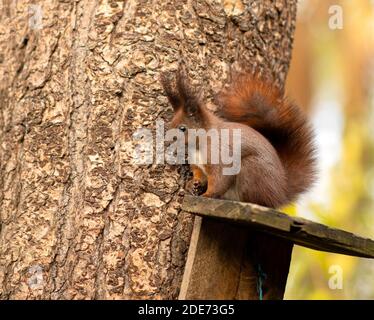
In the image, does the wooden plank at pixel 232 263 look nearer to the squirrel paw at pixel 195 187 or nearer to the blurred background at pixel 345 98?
the squirrel paw at pixel 195 187

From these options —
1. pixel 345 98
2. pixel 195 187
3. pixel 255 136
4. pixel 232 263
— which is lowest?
pixel 232 263

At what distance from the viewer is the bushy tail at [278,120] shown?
2.06 meters

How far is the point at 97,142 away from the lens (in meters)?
2.04

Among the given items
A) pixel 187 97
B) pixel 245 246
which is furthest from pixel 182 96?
pixel 245 246

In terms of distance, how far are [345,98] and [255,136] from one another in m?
3.61

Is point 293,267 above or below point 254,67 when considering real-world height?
below

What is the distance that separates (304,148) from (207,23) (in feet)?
1.53

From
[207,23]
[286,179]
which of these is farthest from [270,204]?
[207,23]

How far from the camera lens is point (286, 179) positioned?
2045 mm

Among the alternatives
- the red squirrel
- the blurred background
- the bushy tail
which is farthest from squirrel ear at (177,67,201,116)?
the blurred background

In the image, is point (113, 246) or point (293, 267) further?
point (293, 267)

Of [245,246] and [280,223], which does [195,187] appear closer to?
[245,246]

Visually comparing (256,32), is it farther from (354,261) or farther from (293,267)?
(354,261)
